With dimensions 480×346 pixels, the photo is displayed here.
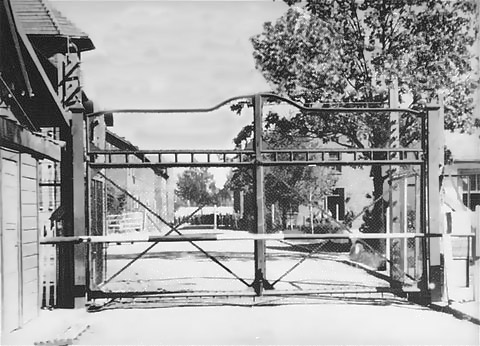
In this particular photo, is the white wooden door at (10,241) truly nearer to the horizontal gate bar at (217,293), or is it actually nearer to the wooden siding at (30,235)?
the wooden siding at (30,235)

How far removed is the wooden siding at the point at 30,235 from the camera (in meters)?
8.76

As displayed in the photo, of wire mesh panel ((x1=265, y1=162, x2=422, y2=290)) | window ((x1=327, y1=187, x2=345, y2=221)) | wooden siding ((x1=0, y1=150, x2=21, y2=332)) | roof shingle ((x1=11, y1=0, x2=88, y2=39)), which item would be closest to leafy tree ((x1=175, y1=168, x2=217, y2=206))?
window ((x1=327, y1=187, x2=345, y2=221))

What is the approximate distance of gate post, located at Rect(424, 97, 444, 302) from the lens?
424 inches

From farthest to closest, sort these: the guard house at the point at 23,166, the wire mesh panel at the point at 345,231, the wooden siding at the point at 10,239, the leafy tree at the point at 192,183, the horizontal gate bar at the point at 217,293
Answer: the leafy tree at the point at 192,183 → the wire mesh panel at the point at 345,231 → the horizontal gate bar at the point at 217,293 → the guard house at the point at 23,166 → the wooden siding at the point at 10,239

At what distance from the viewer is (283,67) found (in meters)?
19.6

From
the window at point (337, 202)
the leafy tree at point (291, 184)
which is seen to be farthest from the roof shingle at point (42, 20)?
the window at point (337, 202)

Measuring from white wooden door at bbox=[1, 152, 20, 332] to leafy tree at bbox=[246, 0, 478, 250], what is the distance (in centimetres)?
1142

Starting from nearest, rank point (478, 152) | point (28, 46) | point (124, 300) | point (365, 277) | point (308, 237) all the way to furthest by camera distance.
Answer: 1. point (28, 46)
2. point (308, 237)
3. point (124, 300)
4. point (365, 277)
5. point (478, 152)

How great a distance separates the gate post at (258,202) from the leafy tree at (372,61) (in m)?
7.99

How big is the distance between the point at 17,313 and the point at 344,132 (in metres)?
A: 12.6

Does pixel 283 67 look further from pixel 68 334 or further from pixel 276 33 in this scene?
pixel 68 334

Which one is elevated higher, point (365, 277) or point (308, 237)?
point (308, 237)

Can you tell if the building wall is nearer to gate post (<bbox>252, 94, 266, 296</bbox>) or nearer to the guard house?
the guard house

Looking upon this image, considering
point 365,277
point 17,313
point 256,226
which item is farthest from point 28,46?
point 365,277
